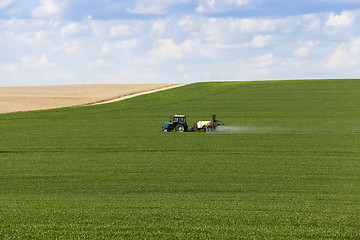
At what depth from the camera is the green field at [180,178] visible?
1140 cm

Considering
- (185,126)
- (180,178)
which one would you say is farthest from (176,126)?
(180,178)

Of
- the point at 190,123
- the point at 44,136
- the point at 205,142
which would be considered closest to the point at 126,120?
the point at 190,123

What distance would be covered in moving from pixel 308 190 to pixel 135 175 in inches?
267

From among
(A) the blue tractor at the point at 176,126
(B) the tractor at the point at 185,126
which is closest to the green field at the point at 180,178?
(A) the blue tractor at the point at 176,126

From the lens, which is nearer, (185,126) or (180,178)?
(180,178)

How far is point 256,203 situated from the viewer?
13.9 metres

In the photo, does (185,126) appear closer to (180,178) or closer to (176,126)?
(176,126)

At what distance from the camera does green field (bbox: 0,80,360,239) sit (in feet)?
37.4

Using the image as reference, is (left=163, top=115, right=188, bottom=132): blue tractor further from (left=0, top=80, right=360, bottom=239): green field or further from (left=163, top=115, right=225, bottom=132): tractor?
(left=0, top=80, right=360, bottom=239): green field

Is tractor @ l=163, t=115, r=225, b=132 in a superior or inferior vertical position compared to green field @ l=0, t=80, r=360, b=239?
superior

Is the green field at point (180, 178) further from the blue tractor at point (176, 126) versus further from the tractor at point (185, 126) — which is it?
the tractor at point (185, 126)

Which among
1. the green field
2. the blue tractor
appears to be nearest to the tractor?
the blue tractor

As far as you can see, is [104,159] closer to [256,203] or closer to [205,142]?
[205,142]

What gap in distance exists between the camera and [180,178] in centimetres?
1766
